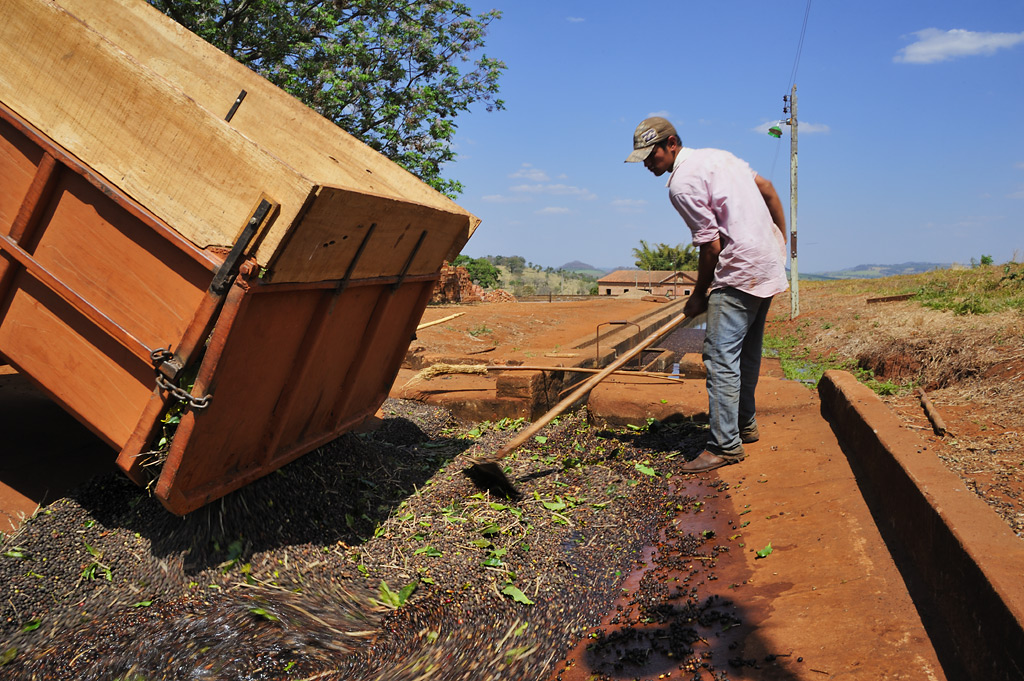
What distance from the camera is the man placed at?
4.45 m

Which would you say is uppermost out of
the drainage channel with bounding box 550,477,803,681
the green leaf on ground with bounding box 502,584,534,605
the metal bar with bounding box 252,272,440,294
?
the metal bar with bounding box 252,272,440,294

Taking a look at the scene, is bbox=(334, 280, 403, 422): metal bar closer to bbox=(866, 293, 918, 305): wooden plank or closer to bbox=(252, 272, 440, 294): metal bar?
bbox=(252, 272, 440, 294): metal bar

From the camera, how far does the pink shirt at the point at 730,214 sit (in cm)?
443

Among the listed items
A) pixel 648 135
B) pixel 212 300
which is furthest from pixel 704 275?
pixel 212 300

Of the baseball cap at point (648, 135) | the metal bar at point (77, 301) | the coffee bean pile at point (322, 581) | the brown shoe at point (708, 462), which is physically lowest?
the coffee bean pile at point (322, 581)

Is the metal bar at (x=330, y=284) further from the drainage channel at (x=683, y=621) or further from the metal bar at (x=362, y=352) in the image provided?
the drainage channel at (x=683, y=621)

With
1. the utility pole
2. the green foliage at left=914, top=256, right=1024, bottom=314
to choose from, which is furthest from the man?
the utility pole

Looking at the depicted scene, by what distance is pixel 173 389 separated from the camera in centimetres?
271

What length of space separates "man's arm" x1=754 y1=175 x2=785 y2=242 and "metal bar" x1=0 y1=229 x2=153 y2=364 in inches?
148

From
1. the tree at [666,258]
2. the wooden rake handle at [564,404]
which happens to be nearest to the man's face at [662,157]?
the wooden rake handle at [564,404]

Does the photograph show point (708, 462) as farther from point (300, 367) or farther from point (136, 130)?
point (136, 130)

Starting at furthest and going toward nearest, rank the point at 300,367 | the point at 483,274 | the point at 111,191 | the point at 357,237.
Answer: the point at 483,274 < the point at 300,367 < the point at 357,237 < the point at 111,191

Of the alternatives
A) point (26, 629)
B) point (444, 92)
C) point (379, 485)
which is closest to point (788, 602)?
point (379, 485)

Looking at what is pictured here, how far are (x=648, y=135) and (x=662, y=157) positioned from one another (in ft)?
0.56
